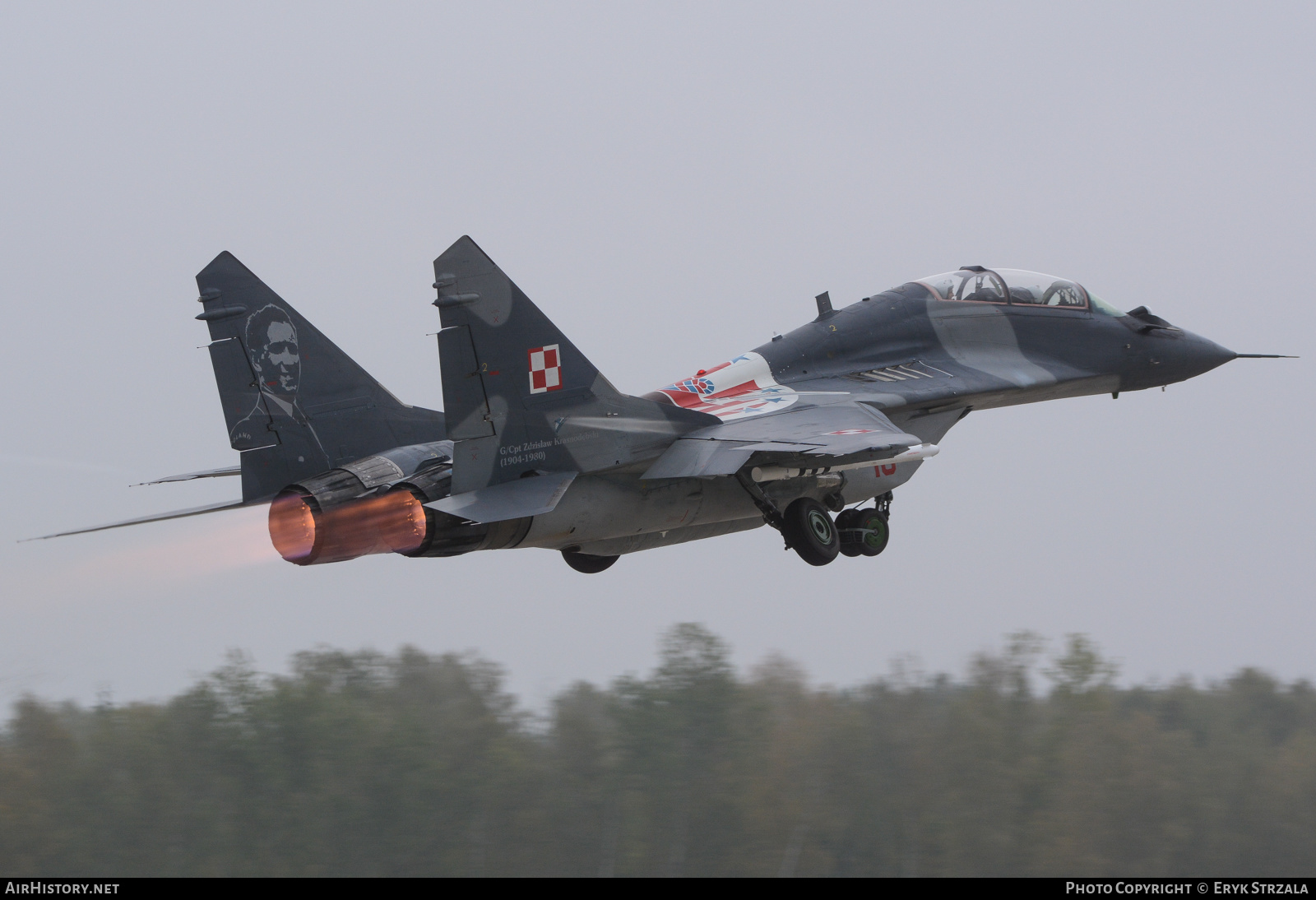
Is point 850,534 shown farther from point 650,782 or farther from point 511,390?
point 650,782

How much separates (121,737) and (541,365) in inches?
1625

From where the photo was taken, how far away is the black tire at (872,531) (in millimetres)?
15094

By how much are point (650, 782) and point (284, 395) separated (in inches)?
1325

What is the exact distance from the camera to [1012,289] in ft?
55.2

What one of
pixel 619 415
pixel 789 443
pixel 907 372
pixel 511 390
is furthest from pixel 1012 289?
pixel 511 390

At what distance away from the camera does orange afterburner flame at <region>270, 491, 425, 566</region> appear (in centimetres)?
1259

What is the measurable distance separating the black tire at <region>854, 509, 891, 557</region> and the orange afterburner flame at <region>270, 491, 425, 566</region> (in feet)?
16.8

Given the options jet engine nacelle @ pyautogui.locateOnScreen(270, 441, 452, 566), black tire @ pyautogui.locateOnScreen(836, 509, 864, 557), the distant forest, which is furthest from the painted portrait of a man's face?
the distant forest

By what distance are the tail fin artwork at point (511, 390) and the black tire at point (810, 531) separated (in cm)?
195

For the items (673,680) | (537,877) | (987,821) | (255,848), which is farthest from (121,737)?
(987,821)
